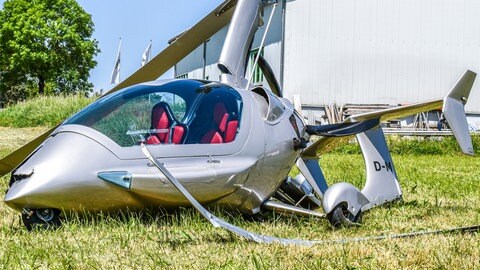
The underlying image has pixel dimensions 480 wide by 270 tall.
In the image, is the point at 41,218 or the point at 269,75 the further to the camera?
the point at 269,75

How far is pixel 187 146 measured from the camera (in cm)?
462

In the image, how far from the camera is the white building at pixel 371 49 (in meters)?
19.4

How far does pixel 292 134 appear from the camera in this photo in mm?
5289

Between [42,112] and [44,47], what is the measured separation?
88.3 feet

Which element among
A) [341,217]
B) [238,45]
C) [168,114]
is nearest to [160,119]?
[168,114]

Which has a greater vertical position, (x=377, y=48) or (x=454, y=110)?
(x=377, y=48)

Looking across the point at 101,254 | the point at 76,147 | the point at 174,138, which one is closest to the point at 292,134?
the point at 174,138

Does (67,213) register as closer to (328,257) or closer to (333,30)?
(328,257)

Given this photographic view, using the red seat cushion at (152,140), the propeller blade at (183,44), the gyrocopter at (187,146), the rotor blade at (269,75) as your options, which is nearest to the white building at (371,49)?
the rotor blade at (269,75)

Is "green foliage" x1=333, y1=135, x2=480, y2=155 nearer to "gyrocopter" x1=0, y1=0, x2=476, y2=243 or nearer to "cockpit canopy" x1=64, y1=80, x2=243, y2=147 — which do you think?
"gyrocopter" x1=0, y1=0, x2=476, y2=243

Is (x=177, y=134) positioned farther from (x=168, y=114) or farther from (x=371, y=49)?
(x=371, y=49)

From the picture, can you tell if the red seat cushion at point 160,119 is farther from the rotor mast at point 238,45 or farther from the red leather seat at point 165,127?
the rotor mast at point 238,45

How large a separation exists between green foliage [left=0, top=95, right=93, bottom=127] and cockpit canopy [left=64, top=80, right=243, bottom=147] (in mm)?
17935

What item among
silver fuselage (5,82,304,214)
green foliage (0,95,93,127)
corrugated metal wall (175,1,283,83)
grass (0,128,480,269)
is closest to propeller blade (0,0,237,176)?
silver fuselage (5,82,304,214)
